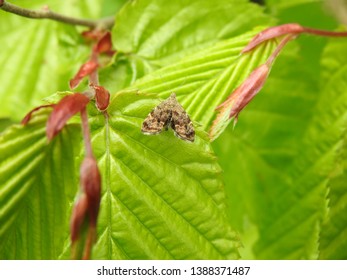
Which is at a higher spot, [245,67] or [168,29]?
[168,29]

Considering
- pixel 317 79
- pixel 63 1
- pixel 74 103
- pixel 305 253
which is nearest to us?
pixel 74 103

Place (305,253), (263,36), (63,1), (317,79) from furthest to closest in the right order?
(63,1)
(317,79)
(305,253)
(263,36)

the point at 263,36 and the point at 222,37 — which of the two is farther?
the point at 222,37

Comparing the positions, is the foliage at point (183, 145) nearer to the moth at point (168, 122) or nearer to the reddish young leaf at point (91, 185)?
the moth at point (168, 122)

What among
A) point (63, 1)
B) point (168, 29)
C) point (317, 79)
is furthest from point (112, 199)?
point (63, 1)

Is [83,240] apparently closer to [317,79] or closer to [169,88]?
[169,88]

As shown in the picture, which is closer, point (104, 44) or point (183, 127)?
point (183, 127)

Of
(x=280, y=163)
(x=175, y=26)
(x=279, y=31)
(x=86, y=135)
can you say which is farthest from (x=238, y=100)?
(x=280, y=163)

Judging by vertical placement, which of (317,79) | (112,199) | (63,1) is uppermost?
(63,1)

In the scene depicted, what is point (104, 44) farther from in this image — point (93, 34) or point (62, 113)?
point (62, 113)
